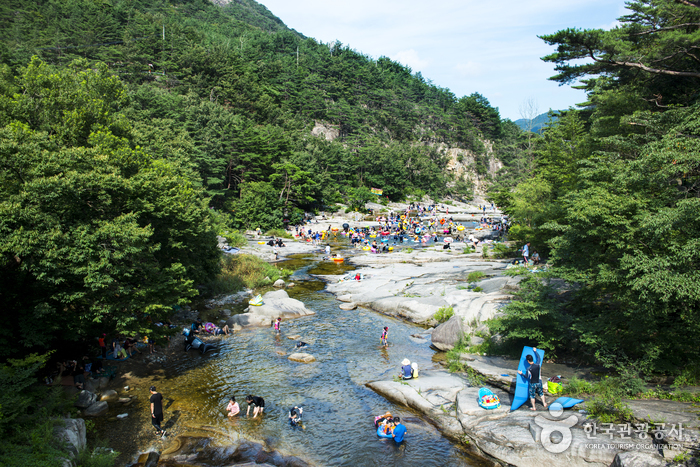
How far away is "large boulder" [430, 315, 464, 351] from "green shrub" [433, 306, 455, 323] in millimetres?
1811

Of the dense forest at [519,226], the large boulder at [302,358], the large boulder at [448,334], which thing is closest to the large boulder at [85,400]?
the dense forest at [519,226]

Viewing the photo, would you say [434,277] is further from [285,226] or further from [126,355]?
[285,226]

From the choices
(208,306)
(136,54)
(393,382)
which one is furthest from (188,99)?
(393,382)

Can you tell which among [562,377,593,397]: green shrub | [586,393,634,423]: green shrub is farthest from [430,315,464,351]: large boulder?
[586,393,634,423]: green shrub

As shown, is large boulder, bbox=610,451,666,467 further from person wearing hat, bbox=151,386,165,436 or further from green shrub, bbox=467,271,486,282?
green shrub, bbox=467,271,486,282

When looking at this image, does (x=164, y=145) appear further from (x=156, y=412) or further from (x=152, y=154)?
(x=156, y=412)

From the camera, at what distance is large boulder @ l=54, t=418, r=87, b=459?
839 cm

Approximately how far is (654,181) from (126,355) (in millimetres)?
19672

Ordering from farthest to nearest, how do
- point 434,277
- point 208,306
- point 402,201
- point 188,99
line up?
point 402,201 < point 188,99 < point 434,277 < point 208,306

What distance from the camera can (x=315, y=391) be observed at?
1344cm

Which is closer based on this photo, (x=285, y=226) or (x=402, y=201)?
(x=285, y=226)

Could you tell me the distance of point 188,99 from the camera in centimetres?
5703

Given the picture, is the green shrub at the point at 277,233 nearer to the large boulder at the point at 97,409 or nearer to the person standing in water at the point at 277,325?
the person standing in water at the point at 277,325

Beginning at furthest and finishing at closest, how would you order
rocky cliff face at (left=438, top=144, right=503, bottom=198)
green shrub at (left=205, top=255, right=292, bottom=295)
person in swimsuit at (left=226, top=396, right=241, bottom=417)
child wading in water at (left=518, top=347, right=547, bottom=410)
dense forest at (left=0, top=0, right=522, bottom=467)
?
rocky cliff face at (left=438, top=144, right=503, bottom=198), green shrub at (left=205, top=255, right=292, bottom=295), person in swimsuit at (left=226, top=396, right=241, bottom=417), dense forest at (left=0, top=0, right=522, bottom=467), child wading in water at (left=518, top=347, right=547, bottom=410)
